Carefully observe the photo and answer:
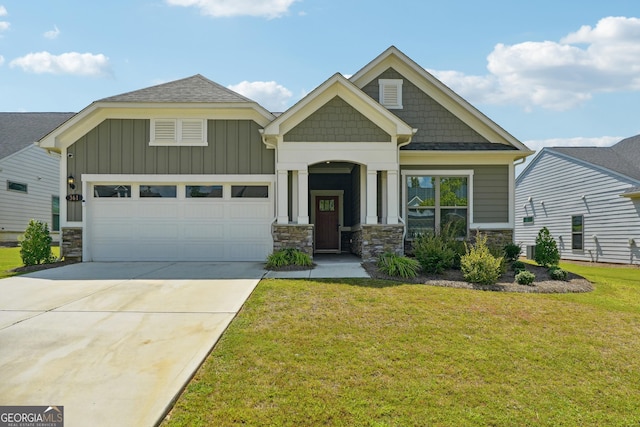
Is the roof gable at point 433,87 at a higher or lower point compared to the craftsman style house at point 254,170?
higher

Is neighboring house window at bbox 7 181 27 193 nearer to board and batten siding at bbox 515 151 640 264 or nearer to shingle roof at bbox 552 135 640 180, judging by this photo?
board and batten siding at bbox 515 151 640 264

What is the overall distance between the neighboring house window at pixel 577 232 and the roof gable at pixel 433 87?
28.3 feet

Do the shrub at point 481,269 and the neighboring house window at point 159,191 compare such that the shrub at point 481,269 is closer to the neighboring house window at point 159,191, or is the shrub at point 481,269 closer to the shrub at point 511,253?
the shrub at point 511,253

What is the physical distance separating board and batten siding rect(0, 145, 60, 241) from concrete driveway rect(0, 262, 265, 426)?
559 inches

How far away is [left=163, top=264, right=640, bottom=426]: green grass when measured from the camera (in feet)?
10.9

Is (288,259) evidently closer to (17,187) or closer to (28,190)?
(17,187)

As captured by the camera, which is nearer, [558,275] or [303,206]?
[558,275]

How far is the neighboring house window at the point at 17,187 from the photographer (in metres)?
19.8

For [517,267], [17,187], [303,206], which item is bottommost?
[517,267]

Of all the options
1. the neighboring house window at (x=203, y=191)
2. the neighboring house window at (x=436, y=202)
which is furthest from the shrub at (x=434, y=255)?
the neighboring house window at (x=203, y=191)

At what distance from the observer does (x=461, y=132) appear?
12.2 metres

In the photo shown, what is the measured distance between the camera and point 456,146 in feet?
38.6

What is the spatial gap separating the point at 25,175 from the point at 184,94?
48.2 ft

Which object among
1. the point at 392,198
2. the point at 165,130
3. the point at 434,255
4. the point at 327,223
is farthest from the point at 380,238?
the point at 165,130
